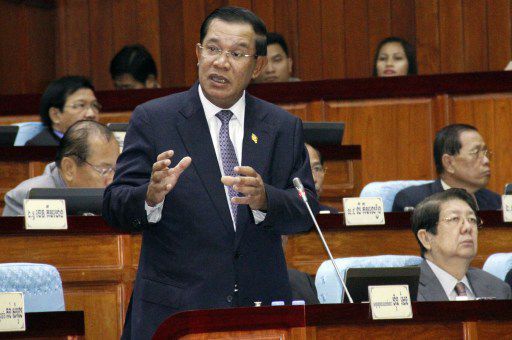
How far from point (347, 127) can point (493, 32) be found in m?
1.89

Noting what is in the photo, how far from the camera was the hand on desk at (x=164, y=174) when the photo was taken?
8.04 feet

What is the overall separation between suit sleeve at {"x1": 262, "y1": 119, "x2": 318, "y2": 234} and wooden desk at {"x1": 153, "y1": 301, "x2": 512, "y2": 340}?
31 cm

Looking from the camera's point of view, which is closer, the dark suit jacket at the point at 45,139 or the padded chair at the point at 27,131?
the dark suit jacket at the point at 45,139

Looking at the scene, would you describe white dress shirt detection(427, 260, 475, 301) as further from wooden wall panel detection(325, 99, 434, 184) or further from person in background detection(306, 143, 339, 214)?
wooden wall panel detection(325, 99, 434, 184)

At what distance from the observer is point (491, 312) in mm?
2479

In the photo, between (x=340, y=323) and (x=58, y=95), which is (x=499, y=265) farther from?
(x=58, y=95)

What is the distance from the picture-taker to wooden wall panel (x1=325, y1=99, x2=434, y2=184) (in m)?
6.06

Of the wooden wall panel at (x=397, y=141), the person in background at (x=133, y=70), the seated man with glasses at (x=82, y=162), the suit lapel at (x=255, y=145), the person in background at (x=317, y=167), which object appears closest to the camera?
the suit lapel at (x=255, y=145)

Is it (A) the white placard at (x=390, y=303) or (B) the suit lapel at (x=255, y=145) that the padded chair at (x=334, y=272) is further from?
(A) the white placard at (x=390, y=303)

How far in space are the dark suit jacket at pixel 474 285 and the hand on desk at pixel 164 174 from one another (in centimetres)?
153

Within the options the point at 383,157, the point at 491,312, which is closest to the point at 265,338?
the point at 491,312

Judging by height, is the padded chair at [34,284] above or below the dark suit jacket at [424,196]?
below

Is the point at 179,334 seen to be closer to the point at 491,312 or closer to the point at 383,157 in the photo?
the point at 491,312

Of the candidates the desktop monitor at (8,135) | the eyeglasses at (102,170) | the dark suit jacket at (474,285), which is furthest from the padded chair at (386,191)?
the desktop monitor at (8,135)
